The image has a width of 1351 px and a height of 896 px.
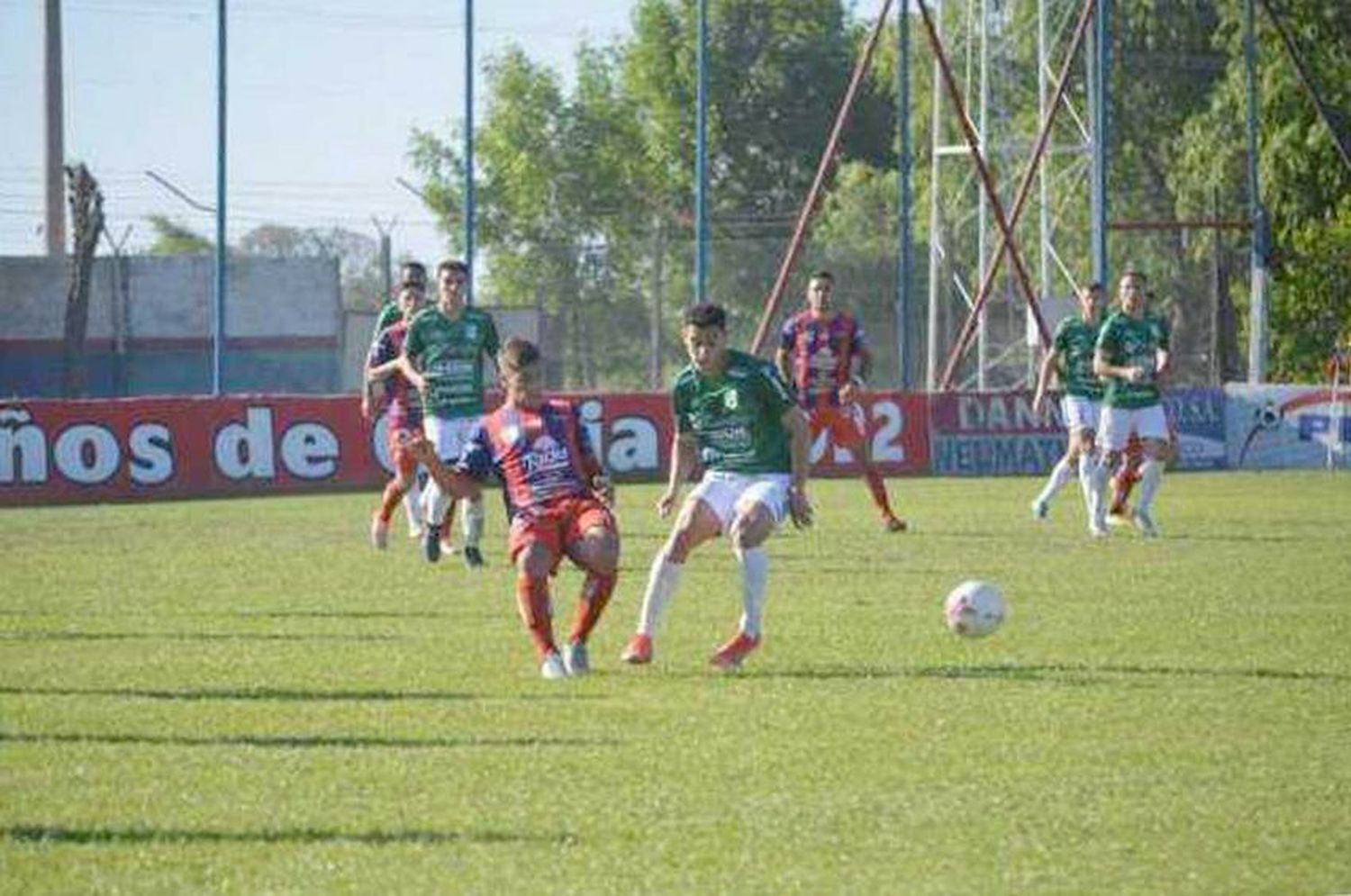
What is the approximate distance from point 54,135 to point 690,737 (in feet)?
128

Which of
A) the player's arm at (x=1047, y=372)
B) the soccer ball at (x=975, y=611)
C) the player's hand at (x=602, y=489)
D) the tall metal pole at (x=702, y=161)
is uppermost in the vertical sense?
the tall metal pole at (x=702, y=161)

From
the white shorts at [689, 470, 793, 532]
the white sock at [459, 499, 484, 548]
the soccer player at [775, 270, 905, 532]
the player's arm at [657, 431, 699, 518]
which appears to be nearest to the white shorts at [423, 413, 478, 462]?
the white sock at [459, 499, 484, 548]

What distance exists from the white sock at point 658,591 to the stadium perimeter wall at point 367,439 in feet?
66.6

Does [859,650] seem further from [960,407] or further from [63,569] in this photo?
[960,407]

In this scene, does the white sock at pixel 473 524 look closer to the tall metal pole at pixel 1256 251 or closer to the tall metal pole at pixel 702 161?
the tall metal pole at pixel 702 161

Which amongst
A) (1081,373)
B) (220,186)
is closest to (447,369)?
(1081,373)

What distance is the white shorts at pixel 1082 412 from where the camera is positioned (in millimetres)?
27156

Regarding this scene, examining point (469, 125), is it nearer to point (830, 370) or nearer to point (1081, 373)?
point (830, 370)

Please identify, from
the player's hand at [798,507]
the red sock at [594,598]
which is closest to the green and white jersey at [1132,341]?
the player's hand at [798,507]

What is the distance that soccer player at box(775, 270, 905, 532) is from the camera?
26.7 m

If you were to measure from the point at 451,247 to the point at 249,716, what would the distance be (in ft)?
237

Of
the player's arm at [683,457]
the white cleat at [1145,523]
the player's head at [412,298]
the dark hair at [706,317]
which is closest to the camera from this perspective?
the dark hair at [706,317]

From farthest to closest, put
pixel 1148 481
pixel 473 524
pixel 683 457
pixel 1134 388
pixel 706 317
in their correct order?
1. pixel 1134 388
2. pixel 1148 481
3. pixel 473 524
4. pixel 683 457
5. pixel 706 317

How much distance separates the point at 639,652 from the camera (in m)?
15.1
